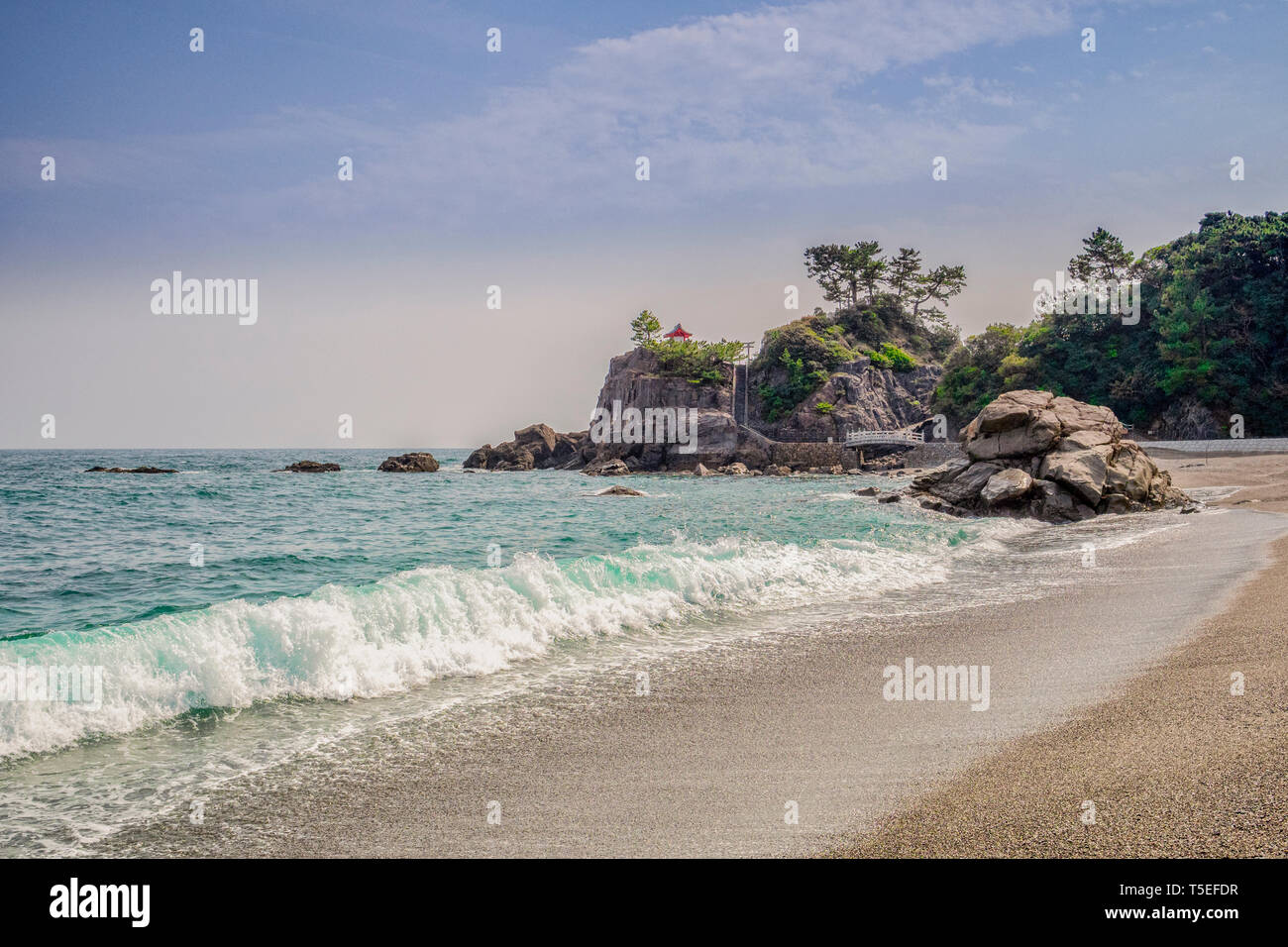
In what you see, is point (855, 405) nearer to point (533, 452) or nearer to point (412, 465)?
point (533, 452)

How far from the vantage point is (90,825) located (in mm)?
4789

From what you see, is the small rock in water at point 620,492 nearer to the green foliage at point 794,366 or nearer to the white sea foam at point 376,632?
the white sea foam at point 376,632

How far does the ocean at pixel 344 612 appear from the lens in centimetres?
610

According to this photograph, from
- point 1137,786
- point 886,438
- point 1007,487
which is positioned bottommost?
point 1137,786

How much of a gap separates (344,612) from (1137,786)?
8306mm

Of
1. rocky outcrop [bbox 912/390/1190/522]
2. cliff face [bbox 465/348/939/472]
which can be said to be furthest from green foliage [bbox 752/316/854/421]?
rocky outcrop [bbox 912/390/1190/522]

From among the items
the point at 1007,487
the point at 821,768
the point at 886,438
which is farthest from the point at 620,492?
the point at 821,768

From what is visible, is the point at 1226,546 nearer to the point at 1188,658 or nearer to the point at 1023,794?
the point at 1188,658

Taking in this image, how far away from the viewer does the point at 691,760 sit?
18.7ft

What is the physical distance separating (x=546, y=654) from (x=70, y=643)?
5358 millimetres

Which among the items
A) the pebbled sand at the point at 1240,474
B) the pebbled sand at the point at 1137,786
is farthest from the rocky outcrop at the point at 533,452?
the pebbled sand at the point at 1137,786

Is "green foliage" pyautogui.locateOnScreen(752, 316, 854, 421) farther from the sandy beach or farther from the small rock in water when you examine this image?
the sandy beach
